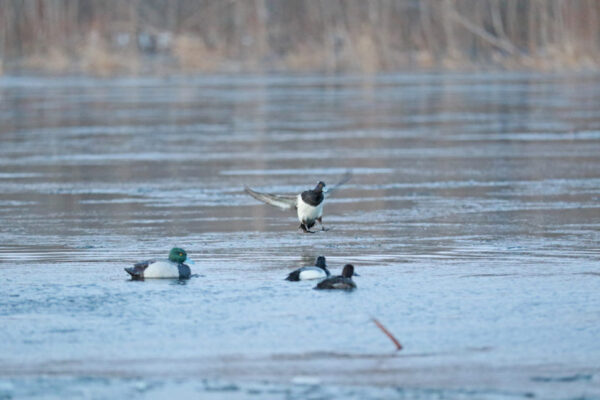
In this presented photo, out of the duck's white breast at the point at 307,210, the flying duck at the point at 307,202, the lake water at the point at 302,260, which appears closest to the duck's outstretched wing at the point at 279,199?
the flying duck at the point at 307,202

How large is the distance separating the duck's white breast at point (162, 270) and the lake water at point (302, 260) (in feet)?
0.36

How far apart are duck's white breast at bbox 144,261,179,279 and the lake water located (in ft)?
0.36

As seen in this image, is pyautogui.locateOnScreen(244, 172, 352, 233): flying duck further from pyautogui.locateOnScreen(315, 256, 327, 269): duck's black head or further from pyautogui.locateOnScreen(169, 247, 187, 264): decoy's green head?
pyautogui.locateOnScreen(169, 247, 187, 264): decoy's green head

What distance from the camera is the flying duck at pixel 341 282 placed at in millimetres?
8703

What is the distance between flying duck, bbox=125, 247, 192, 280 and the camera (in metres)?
9.27

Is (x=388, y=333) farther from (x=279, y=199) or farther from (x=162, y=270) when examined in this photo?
(x=279, y=199)

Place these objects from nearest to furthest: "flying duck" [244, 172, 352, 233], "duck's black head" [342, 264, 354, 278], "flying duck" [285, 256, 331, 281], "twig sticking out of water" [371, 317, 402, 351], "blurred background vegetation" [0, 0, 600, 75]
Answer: "twig sticking out of water" [371, 317, 402, 351]
"duck's black head" [342, 264, 354, 278]
"flying duck" [285, 256, 331, 281]
"flying duck" [244, 172, 352, 233]
"blurred background vegetation" [0, 0, 600, 75]

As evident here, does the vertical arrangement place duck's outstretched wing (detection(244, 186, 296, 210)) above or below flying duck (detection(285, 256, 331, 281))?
above

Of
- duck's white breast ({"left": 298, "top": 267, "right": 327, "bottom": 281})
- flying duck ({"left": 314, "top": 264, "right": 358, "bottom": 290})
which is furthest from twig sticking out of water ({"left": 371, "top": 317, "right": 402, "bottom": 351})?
duck's white breast ({"left": 298, "top": 267, "right": 327, "bottom": 281})

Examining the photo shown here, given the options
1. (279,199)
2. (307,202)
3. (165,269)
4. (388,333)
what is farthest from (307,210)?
(388,333)

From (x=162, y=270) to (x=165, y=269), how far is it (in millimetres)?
24

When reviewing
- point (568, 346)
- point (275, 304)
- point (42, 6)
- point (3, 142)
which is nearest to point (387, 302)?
point (275, 304)

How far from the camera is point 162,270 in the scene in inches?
366

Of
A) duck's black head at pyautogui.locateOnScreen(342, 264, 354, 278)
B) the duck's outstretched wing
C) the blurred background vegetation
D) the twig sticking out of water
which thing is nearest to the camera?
the twig sticking out of water
